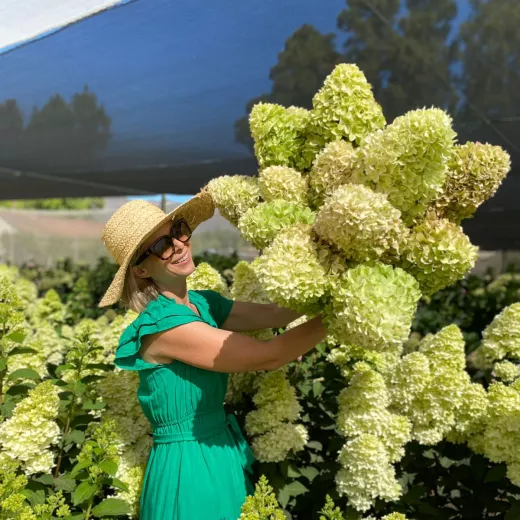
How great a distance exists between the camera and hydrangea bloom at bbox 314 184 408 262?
45.6 inches

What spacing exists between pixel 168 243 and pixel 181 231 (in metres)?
0.07

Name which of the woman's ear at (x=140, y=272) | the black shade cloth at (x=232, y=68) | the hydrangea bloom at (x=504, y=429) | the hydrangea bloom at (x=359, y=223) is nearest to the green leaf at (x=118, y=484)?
the woman's ear at (x=140, y=272)

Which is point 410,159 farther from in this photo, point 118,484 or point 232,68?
point 232,68

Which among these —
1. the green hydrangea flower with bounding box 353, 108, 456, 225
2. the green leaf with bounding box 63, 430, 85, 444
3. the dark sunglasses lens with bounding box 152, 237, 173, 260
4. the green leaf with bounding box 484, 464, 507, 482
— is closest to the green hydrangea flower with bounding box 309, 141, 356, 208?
the green hydrangea flower with bounding box 353, 108, 456, 225

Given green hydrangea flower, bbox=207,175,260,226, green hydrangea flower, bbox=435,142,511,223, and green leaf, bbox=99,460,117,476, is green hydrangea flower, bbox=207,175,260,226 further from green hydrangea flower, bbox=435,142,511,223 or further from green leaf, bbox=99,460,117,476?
green leaf, bbox=99,460,117,476

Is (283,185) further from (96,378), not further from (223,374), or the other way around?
(96,378)

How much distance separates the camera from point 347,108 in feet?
4.83

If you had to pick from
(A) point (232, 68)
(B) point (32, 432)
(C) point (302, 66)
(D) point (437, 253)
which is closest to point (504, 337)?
(D) point (437, 253)

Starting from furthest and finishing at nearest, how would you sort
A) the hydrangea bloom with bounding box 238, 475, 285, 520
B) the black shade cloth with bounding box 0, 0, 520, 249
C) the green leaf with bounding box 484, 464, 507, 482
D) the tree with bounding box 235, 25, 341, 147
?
the tree with bounding box 235, 25, 341, 147
the black shade cloth with bounding box 0, 0, 520, 249
the green leaf with bounding box 484, 464, 507, 482
the hydrangea bloom with bounding box 238, 475, 285, 520

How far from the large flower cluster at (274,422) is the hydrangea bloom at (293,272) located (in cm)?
60

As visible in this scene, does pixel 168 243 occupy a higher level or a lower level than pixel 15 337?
higher

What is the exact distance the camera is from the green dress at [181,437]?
159 centimetres

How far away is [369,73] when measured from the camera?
369 cm

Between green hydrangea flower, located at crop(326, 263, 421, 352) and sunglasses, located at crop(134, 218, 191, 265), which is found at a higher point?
sunglasses, located at crop(134, 218, 191, 265)
